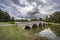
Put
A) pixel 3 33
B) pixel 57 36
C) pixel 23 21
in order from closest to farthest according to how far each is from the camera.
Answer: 1. pixel 3 33
2. pixel 23 21
3. pixel 57 36

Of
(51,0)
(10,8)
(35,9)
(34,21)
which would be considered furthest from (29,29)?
(51,0)

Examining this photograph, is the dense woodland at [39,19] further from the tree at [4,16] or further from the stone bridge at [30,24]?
the stone bridge at [30,24]

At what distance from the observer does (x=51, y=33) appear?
435cm

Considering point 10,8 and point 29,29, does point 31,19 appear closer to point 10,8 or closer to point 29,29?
point 29,29

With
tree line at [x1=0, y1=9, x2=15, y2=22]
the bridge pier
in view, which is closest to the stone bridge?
the bridge pier

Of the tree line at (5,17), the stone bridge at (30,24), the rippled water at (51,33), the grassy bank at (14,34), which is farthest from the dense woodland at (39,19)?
the rippled water at (51,33)

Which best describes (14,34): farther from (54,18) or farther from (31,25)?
(54,18)

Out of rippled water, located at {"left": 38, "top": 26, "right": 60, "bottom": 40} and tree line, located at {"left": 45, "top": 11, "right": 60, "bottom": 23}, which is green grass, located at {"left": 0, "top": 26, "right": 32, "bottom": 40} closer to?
rippled water, located at {"left": 38, "top": 26, "right": 60, "bottom": 40}

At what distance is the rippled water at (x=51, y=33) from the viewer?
13.2 feet

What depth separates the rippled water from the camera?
13.2 feet

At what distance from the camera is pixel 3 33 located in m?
3.53

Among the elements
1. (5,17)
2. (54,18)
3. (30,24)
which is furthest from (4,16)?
(54,18)

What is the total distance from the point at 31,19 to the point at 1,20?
1055 mm

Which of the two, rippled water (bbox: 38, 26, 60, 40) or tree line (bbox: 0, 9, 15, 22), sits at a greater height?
tree line (bbox: 0, 9, 15, 22)
